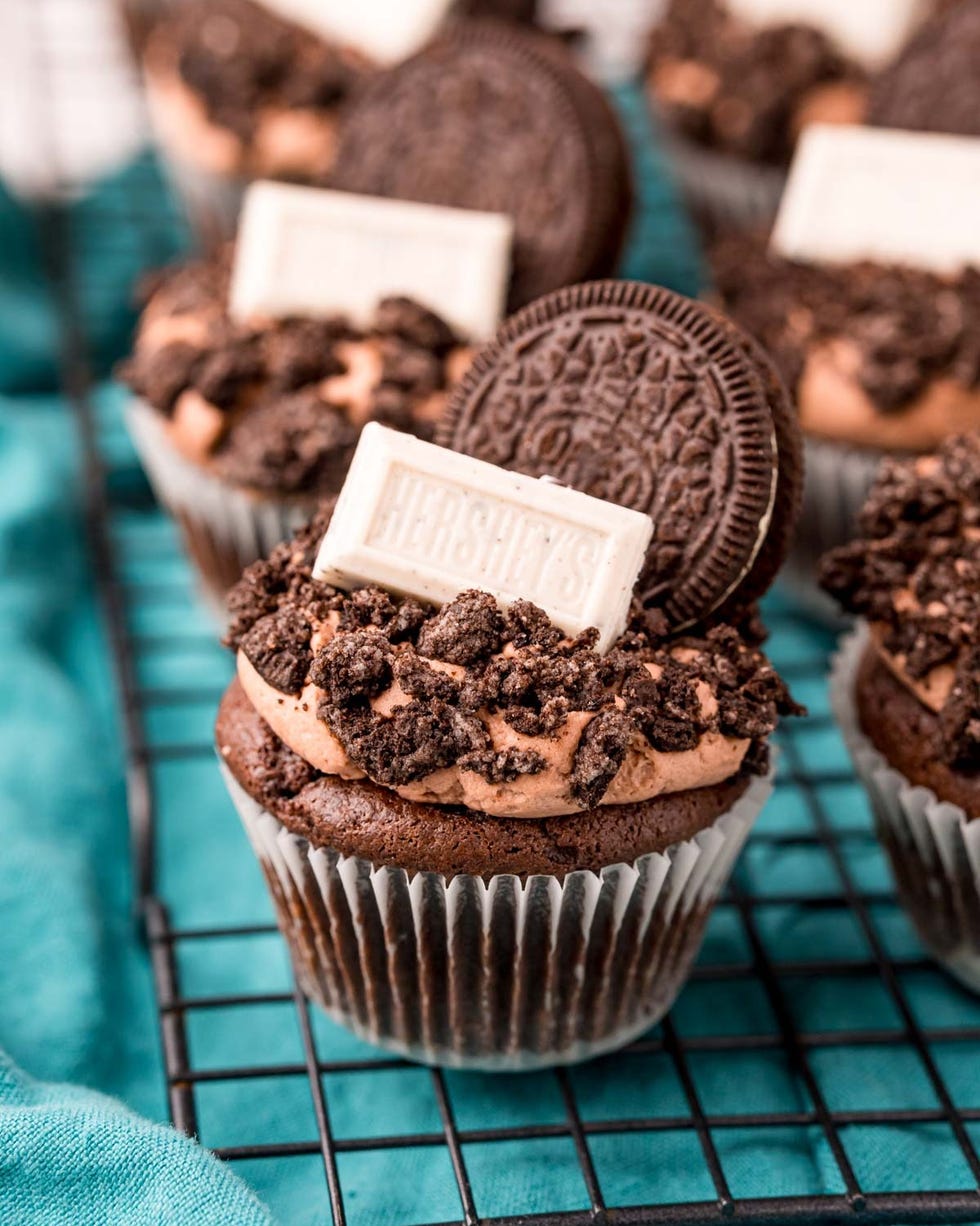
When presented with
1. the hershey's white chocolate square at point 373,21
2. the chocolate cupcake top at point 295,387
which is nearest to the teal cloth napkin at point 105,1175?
the chocolate cupcake top at point 295,387

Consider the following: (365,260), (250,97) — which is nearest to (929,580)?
(365,260)

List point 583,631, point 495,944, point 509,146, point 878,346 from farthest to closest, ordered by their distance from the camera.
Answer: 1. point 509,146
2. point 878,346
3. point 495,944
4. point 583,631

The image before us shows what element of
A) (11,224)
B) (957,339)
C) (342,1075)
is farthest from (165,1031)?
(11,224)

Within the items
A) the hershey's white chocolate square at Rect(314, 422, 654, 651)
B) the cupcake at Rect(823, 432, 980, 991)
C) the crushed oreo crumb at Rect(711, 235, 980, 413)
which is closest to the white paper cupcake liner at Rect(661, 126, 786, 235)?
the crushed oreo crumb at Rect(711, 235, 980, 413)

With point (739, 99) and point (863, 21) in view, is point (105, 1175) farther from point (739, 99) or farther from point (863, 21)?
point (863, 21)

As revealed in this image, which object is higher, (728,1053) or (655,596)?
(655,596)

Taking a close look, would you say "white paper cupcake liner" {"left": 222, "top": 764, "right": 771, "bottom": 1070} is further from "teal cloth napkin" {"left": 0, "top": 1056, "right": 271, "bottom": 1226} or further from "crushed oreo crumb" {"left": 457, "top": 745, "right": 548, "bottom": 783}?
"teal cloth napkin" {"left": 0, "top": 1056, "right": 271, "bottom": 1226}

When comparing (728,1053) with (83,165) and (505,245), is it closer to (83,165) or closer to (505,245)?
(505,245)
